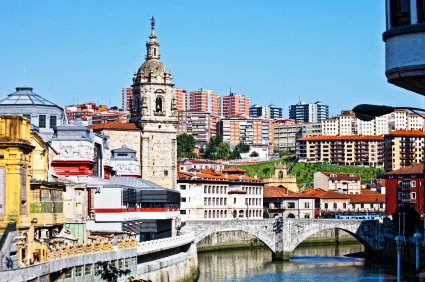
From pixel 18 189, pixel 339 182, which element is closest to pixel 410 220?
pixel 18 189

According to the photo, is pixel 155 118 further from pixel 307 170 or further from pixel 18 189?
pixel 307 170

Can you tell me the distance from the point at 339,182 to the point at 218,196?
2234 inches

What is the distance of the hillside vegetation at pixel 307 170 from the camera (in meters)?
169

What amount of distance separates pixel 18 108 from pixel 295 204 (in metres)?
75.9

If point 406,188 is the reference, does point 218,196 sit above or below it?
below

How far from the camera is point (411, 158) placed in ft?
595

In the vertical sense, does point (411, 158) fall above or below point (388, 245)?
above

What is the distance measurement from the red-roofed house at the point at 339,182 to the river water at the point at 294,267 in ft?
199

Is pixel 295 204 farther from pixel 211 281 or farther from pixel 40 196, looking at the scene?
pixel 40 196

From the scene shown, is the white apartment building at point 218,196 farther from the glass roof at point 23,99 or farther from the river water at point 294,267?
the glass roof at point 23,99

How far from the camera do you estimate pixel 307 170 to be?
588 ft

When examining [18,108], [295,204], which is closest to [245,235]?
[295,204]

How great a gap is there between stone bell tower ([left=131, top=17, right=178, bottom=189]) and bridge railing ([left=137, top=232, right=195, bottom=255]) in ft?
59.4

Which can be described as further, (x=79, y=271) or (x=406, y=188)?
(x=406, y=188)
